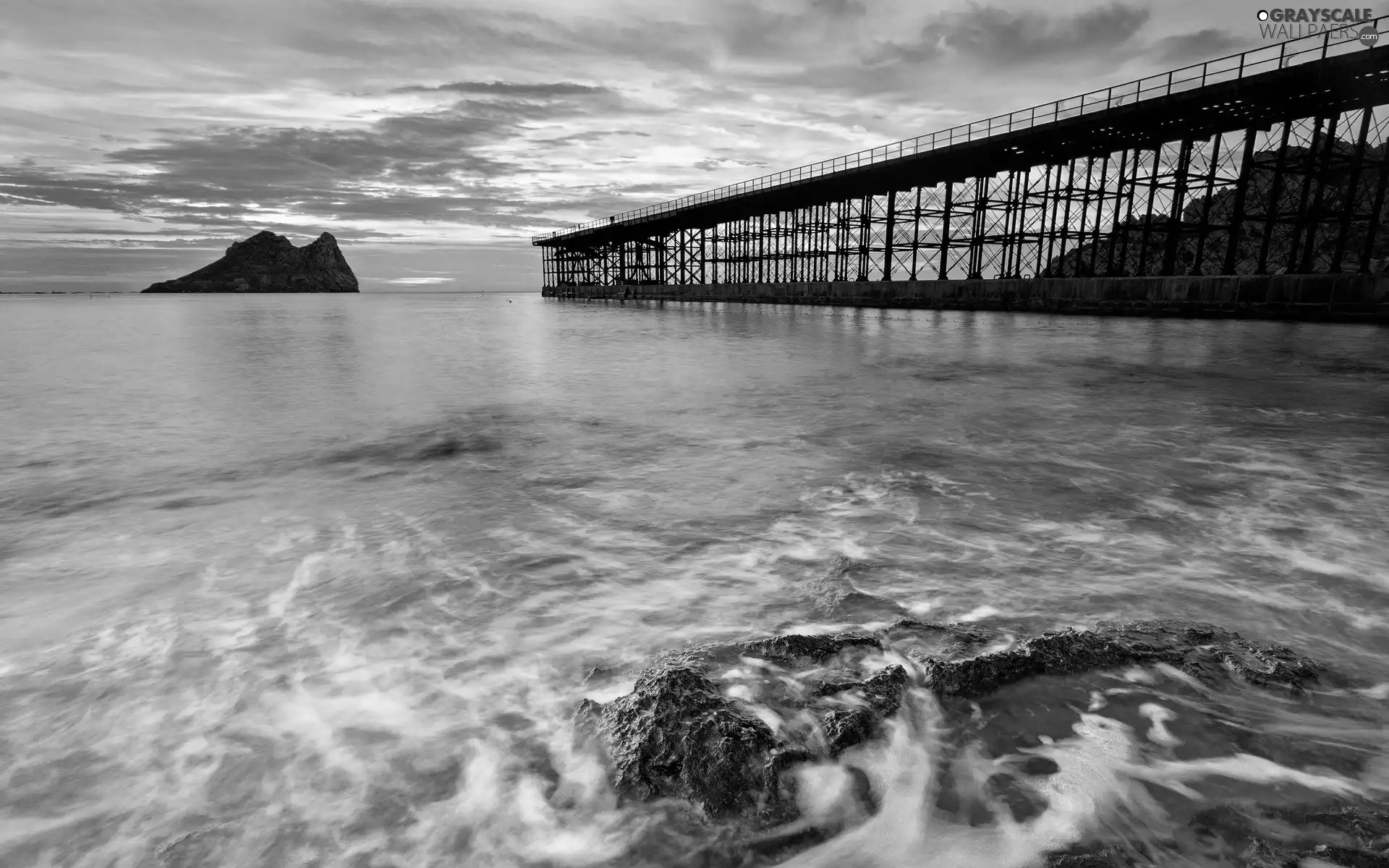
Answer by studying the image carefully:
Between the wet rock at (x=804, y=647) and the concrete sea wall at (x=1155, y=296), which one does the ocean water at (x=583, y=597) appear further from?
the concrete sea wall at (x=1155, y=296)

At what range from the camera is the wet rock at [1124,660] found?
2598 millimetres

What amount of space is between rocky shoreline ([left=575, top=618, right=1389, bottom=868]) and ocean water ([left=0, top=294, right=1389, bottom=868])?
0.22 ft

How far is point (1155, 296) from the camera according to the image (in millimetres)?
24750

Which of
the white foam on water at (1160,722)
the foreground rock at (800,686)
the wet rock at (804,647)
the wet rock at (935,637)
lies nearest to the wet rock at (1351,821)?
the white foam on water at (1160,722)

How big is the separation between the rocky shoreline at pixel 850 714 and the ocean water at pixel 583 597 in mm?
68

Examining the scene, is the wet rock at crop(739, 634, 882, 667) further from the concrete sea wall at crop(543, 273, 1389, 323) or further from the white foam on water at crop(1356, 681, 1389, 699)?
the concrete sea wall at crop(543, 273, 1389, 323)

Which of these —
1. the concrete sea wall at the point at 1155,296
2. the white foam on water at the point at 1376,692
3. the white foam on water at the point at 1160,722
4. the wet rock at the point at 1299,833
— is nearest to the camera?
the wet rock at the point at 1299,833

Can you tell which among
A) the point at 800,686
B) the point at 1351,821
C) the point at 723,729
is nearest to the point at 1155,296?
the point at 1351,821

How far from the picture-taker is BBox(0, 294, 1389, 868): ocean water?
6.74ft

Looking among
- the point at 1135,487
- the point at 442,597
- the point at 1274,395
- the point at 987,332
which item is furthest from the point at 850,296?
the point at 442,597

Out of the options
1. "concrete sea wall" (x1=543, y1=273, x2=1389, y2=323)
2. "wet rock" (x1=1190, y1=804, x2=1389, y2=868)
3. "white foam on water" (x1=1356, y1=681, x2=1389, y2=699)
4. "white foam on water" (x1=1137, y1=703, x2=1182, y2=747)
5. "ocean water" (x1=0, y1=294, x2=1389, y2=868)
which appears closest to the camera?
"wet rock" (x1=1190, y1=804, x2=1389, y2=868)

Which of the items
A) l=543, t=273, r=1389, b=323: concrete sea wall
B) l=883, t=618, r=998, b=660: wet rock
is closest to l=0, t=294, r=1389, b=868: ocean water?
l=883, t=618, r=998, b=660: wet rock

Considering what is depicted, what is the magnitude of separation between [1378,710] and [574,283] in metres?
92.2

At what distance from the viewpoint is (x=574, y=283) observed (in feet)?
297
